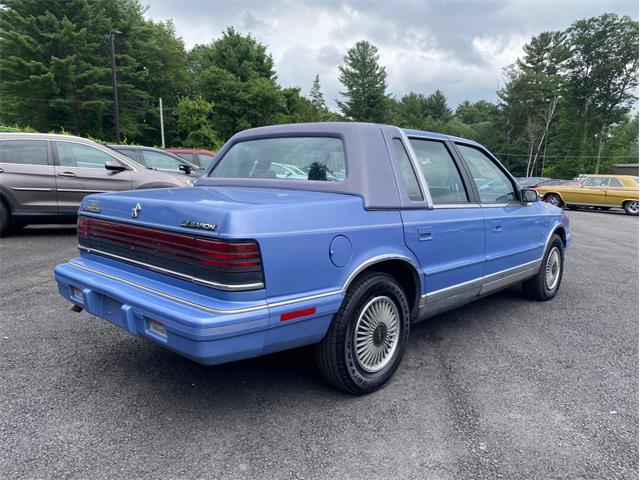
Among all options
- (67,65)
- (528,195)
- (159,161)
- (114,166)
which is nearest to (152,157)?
(159,161)

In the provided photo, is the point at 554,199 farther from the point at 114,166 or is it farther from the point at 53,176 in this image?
the point at 53,176

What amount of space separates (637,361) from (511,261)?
122 centimetres

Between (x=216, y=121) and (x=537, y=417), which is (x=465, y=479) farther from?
(x=216, y=121)

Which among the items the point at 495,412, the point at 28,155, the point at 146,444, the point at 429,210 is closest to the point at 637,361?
the point at 495,412

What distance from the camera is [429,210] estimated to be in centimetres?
315

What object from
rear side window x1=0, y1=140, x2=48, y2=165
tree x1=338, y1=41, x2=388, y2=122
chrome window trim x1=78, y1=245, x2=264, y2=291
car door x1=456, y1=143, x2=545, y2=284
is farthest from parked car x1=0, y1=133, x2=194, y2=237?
tree x1=338, y1=41, x2=388, y2=122

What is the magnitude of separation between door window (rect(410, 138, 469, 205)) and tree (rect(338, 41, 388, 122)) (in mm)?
57430

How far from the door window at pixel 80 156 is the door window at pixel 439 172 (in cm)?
604

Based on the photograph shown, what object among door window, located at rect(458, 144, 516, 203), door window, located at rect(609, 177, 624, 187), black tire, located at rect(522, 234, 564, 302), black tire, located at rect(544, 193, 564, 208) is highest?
door window, located at rect(458, 144, 516, 203)

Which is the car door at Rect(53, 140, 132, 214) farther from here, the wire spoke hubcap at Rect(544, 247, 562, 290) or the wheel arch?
the wire spoke hubcap at Rect(544, 247, 562, 290)

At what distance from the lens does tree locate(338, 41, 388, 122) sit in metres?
59.8

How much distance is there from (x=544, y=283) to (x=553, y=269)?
0.33 m

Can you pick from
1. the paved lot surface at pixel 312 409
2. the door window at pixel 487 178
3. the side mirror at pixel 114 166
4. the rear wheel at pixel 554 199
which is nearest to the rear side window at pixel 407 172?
the door window at pixel 487 178

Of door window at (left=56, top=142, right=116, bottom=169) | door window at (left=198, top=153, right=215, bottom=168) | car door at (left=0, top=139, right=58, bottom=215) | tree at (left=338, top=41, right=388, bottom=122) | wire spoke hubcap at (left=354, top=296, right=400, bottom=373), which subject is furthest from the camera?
tree at (left=338, top=41, right=388, bottom=122)
